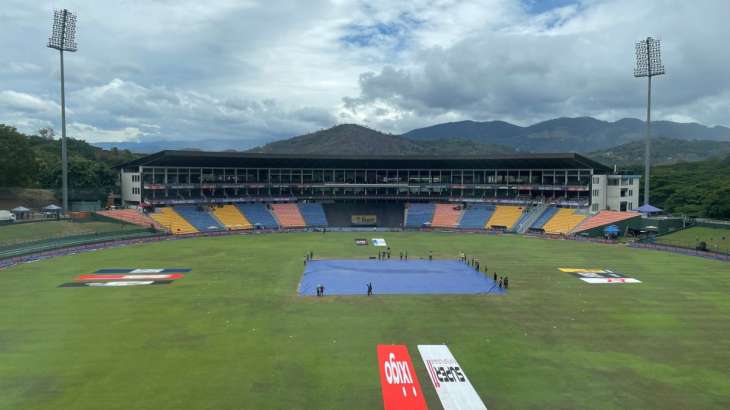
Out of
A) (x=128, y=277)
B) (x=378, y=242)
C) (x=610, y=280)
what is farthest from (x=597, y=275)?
(x=128, y=277)

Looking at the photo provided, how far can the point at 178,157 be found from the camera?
3524 inches

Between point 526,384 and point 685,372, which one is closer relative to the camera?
point 526,384

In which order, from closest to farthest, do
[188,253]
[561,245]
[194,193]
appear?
[188,253]
[561,245]
[194,193]

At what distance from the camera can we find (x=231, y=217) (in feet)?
305

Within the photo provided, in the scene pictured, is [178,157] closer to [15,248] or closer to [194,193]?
[194,193]

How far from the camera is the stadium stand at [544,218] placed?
287 feet

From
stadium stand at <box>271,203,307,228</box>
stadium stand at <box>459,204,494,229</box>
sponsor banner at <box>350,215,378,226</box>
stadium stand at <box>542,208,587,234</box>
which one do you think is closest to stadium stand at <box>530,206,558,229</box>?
stadium stand at <box>542,208,587,234</box>

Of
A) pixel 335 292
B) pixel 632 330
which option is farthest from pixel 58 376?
pixel 632 330

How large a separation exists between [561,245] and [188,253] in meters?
55.8

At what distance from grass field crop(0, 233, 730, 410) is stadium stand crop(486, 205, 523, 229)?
41775 millimetres

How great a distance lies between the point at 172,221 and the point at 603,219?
79618 millimetres

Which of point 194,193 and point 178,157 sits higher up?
point 178,157

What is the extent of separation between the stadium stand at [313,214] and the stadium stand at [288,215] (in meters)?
1.13

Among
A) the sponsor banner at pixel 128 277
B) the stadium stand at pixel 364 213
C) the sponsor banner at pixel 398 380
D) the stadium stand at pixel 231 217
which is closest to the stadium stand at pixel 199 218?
the stadium stand at pixel 231 217
